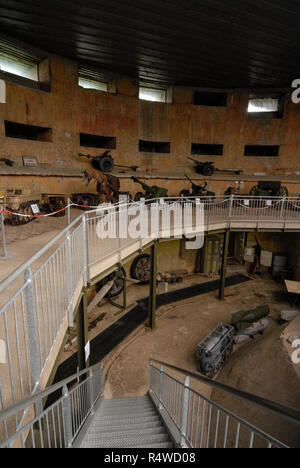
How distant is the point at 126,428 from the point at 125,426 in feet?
0.30

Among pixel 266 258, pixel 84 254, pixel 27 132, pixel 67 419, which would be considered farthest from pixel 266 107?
pixel 67 419

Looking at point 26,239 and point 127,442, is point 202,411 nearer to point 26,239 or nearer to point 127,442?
point 127,442

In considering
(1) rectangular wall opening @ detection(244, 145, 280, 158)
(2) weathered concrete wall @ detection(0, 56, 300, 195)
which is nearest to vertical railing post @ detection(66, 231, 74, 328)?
(2) weathered concrete wall @ detection(0, 56, 300, 195)

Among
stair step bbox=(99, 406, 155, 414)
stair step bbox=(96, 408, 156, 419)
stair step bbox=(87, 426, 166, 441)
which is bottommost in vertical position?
stair step bbox=(99, 406, 155, 414)

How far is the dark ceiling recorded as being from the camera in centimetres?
940

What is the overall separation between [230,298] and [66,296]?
1117 centimetres

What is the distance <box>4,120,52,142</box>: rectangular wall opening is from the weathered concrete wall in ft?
1.87

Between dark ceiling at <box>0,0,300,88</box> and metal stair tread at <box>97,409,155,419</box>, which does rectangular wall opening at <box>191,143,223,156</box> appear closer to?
dark ceiling at <box>0,0,300,88</box>

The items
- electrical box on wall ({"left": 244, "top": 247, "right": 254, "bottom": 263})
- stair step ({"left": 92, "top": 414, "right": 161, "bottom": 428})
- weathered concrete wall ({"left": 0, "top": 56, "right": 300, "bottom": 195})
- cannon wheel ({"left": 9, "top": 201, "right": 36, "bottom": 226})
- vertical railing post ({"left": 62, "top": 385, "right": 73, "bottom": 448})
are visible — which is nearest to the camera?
vertical railing post ({"left": 62, "top": 385, "right": 73, "bottom": 448})

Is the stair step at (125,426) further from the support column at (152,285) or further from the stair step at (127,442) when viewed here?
the support column at (152,285)

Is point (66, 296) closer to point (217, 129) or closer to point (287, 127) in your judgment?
point (217, 129)

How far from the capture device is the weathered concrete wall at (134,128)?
12.5m

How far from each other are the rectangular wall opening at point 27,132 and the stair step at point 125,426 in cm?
1302

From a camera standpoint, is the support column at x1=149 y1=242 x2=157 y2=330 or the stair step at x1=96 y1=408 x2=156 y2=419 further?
the support column at x1=149 y1=242 x2=157 y2=330
